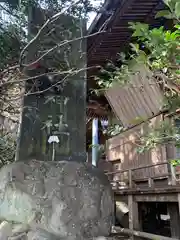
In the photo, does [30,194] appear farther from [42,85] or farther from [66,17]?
[66,17]

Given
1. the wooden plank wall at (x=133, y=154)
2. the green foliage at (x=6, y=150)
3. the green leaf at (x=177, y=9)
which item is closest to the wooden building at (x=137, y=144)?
the wooden plank wall at (x=133, y=154)

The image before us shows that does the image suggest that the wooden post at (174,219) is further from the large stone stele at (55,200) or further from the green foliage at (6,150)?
the green foliage at (6,150)

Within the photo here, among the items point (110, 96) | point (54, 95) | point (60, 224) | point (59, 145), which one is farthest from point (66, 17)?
point (110, 96)

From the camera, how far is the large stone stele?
2703mm

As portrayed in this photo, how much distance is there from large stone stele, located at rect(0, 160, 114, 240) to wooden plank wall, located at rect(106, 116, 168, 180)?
3.27 meters

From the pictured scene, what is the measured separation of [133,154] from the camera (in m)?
8.11

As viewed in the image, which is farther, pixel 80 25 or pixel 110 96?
pixel 110 96

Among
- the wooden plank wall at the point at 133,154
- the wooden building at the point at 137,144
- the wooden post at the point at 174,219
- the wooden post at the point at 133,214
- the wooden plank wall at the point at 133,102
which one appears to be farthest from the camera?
the wooden plank wall at the point at 133,102

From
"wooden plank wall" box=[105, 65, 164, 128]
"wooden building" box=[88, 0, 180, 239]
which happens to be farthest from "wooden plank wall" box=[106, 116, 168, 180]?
"wooden plank wall" box=[105, 65, 164, 128]

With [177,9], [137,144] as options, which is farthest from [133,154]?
[177,9]

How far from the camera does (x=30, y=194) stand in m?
2.78

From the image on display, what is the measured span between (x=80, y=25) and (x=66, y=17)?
0.72 feet

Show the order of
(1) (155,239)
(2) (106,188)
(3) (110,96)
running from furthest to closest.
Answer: (3) (110,96), (1) (155,239), (2) (106,188)

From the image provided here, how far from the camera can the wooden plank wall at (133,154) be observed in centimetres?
671
